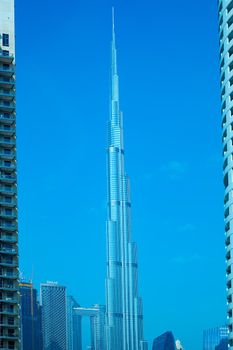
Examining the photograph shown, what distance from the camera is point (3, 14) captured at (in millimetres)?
146625

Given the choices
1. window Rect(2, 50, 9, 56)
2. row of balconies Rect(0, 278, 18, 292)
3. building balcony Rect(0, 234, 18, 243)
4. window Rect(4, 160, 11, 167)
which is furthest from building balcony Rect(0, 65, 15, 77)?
row of balconies Rect(0, 278, 18, 292)

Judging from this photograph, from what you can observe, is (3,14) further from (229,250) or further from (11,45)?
(229,250)

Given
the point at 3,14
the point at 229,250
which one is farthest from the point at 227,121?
the point at 3,14

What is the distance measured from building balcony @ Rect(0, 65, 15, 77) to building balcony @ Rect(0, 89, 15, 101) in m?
2.49

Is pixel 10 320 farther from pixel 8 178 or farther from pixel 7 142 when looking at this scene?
pixel 7 142

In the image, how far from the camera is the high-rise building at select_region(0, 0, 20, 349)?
440 ft

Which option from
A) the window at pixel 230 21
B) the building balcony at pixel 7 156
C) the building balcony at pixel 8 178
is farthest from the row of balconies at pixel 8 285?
the window at pixel 230 21

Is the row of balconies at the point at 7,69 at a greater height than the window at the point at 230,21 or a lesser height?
greater

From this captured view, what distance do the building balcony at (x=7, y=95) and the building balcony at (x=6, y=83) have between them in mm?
770

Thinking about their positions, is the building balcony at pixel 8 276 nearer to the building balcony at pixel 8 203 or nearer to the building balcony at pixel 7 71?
the building balcony at pixel 8 203

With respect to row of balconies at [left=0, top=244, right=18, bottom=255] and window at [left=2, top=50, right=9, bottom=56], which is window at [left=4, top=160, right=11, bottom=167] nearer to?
row of balconies at [left=0, top=244, right=18, bottom=255]

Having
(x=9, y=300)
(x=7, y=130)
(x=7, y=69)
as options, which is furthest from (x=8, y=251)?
(x=7, y=69)

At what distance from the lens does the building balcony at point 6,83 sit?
143m

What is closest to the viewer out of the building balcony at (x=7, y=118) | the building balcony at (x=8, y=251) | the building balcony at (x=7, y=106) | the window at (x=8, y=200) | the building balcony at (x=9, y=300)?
the building balcony at (x=9, y=300)
